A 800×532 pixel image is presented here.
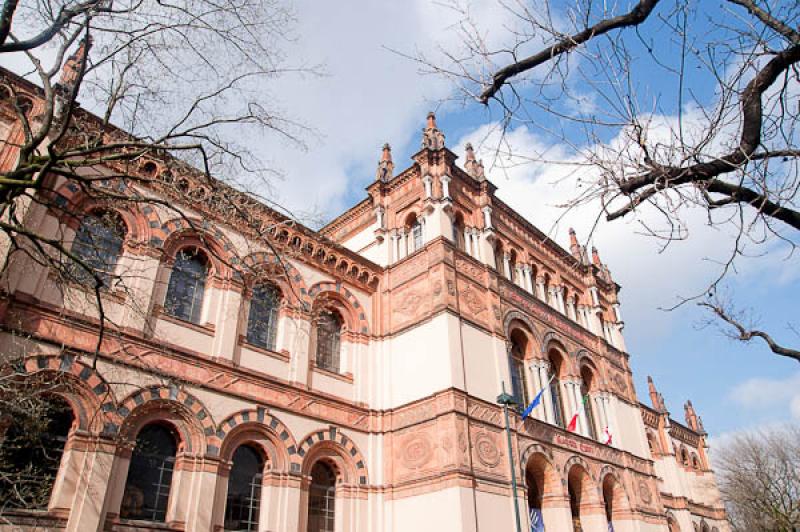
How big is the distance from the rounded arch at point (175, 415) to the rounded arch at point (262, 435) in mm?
480

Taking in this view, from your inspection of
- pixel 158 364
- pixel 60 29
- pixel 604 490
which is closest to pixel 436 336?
pixel 158 364

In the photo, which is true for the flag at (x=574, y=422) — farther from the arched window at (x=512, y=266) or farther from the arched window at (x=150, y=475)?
the arched window at (x=150, y=475)

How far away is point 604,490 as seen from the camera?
20.2m

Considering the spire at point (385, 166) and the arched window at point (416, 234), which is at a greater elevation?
the spire at point (385, 166)

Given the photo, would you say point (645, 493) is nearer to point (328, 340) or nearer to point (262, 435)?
point (328, 340)

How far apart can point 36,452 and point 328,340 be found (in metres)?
8.29

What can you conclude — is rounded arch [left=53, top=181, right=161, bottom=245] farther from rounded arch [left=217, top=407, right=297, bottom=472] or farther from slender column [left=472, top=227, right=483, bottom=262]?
slender column [left=472, top=227, right=483, bottom=262]

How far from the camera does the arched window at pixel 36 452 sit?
935 cm

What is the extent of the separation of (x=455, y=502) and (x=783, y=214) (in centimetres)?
1092

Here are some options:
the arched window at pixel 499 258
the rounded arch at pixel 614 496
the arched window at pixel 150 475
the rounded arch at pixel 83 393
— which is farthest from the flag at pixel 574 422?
the rounded arch at pixel 83 393

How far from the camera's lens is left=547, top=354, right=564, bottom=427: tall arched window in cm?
1998

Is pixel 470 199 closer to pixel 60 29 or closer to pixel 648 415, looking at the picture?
pixel 60 29

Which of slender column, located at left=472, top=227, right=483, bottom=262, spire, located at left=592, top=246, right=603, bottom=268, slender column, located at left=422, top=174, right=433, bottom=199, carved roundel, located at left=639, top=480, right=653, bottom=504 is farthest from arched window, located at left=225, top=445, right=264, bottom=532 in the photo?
spire, located at left=592, top=246, right=603, bottom=268

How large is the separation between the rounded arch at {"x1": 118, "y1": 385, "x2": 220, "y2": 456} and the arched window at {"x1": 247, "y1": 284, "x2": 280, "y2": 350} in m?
2.69
